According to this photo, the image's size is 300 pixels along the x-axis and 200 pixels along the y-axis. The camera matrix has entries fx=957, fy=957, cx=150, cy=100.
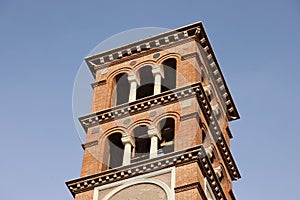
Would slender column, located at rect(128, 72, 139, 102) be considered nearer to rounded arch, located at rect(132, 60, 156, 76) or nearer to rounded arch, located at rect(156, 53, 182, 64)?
rounded arch, located at rect(132, 60, 156, 76)

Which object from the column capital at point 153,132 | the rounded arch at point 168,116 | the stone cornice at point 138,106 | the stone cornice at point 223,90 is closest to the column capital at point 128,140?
the column capital at point 153,132

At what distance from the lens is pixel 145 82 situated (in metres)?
47.4

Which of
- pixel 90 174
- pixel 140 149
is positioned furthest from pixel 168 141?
pixel 90 174

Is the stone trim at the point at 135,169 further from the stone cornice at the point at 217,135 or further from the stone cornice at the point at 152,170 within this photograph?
the stone cornice at the point at 217,135

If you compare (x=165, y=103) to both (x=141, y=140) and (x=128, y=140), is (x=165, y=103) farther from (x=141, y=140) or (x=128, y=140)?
(x=128, y=140)

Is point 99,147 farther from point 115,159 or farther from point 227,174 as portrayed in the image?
point 227,174

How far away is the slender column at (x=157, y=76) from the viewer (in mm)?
45500

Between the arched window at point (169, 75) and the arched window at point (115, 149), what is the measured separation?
3741 mm

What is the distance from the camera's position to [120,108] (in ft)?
147

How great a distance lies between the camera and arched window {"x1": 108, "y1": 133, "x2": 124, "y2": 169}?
43.8 m

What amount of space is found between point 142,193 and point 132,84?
8.27 meters

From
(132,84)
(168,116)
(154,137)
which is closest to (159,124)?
(168,116)

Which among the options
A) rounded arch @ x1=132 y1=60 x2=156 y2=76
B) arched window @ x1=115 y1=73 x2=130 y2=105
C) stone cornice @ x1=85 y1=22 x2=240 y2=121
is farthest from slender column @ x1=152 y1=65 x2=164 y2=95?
arched window @ x1=115 y1=73 x2=130 y2=105

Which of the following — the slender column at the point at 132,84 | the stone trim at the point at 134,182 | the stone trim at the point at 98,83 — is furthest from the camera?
the stone trim at the point at 98,83
